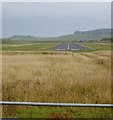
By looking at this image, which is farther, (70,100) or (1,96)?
(1,96)

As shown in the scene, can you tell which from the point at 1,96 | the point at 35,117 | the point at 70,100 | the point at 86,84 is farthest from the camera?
the point at 86,84

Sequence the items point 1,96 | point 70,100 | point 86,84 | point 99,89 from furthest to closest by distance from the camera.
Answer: point 86,84, point 99,89, point 1,96, point 70,100

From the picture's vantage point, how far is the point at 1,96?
28.7 feet

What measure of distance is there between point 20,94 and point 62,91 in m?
1.24

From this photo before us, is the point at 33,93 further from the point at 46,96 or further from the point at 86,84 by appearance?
the point at 86,84

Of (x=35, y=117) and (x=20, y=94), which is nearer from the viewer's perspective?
(x=35, y=117)

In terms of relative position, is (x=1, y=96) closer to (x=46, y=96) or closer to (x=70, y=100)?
(x=46, y=96)

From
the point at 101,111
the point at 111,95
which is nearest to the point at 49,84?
the point at 111,95

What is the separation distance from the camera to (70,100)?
820 centimetres

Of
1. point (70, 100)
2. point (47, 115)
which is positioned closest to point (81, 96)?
point (70, 100)

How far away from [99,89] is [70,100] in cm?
173

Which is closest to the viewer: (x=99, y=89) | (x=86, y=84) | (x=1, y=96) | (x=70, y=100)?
(x=70, y=100)

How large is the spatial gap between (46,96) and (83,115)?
6.58ft

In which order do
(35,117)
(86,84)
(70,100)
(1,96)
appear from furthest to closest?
(86,84)
(1,96)
(70,100)
(35,117)
